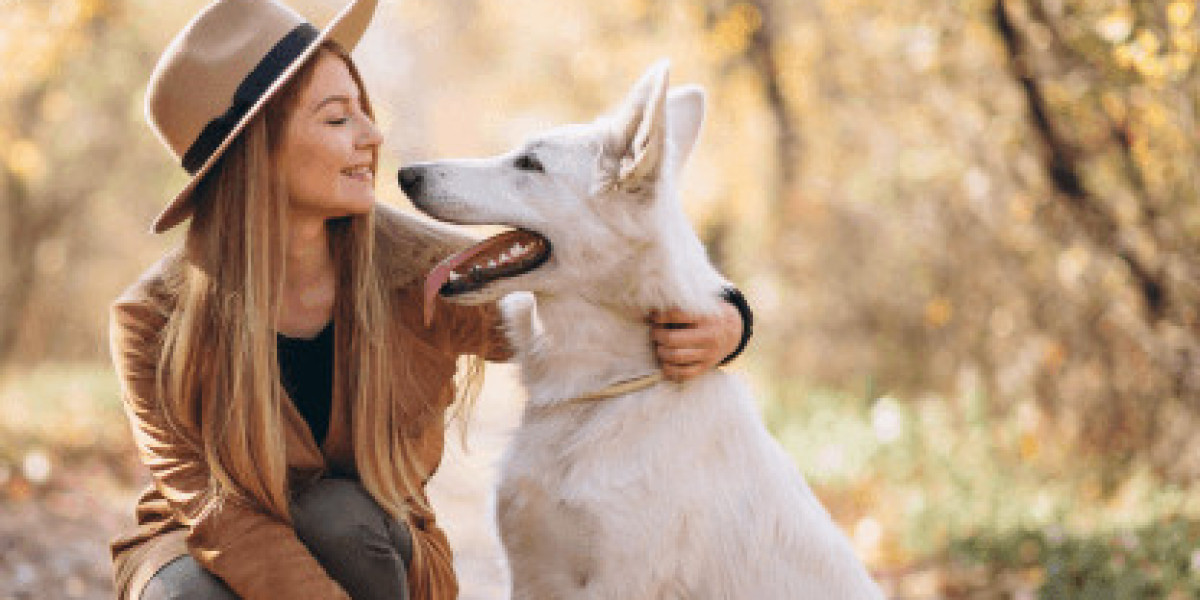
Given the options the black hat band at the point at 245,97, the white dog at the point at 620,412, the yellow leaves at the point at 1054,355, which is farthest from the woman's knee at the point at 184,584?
the yellow leaves at the point at 1054,355

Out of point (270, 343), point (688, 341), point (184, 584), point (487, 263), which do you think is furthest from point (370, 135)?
point (184, 584)

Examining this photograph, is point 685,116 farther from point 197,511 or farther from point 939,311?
point 939,311

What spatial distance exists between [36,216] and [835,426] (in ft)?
20.1

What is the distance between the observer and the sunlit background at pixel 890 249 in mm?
5270

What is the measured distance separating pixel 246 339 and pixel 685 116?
117 cm

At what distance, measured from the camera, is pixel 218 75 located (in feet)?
8.63

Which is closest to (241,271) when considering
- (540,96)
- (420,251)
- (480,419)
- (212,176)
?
(212,176)

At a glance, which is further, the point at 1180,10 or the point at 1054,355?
the point at 1054,355

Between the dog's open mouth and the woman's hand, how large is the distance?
31cm

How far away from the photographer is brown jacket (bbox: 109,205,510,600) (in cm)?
268

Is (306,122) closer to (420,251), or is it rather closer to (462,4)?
(420,251)

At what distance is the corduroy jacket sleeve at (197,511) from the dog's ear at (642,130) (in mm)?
1097

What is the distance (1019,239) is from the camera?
637 centimetres

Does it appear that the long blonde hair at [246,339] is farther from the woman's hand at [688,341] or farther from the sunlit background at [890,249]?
the sunlit background at [890,249]
